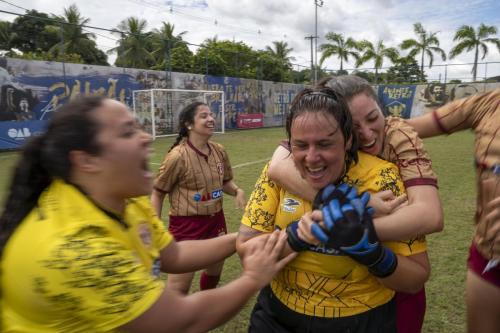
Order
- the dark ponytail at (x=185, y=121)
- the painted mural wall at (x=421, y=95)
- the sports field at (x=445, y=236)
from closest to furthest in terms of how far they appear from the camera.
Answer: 1. the sports field at (x=445, y=236)
2. the dark ponytail at (x=185, y=121)
3. the painted mural wall at (x=421, y=95)

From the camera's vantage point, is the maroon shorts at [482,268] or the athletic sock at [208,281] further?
the athletic sock at [208,281]

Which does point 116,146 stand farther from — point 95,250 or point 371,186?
point 371,186

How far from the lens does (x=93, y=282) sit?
1302mm

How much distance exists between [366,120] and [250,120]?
25780 millimetres

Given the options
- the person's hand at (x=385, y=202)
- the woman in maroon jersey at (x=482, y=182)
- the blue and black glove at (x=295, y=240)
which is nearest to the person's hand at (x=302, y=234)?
the blue and black glove at (x=295, y=240)

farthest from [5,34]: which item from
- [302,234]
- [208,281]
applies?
[302,234]

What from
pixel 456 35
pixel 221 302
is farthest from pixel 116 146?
pixel 456 35

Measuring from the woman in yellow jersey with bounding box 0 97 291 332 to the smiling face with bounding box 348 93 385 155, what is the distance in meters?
0.57

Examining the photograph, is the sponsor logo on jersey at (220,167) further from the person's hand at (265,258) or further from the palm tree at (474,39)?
the palm tree at (474,39)

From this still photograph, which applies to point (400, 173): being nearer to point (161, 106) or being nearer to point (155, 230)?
point (155, 230)

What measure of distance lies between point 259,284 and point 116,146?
31.5 inches

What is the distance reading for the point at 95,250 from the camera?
1.33 metres

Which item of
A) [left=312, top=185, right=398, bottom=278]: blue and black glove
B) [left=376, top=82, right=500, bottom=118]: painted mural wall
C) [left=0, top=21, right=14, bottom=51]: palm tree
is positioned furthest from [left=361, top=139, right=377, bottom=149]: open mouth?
[left=0, top=21, right=14, bottom=51]: palm tree

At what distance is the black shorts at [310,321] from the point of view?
175 cm
